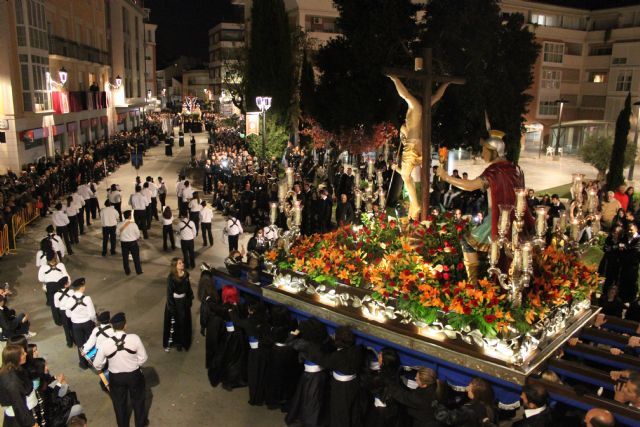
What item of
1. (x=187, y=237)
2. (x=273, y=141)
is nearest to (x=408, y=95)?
(x=187, y=237)

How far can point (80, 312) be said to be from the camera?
7887 mm

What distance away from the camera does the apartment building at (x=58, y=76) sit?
21.6 metres

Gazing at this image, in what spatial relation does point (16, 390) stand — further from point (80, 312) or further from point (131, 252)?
point (131, 252)

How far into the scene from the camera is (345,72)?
2192 cm

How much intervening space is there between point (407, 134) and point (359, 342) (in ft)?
12.4

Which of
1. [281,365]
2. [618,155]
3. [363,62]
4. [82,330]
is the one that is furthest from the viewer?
[618,155]

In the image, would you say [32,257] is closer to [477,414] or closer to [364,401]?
[364,401]

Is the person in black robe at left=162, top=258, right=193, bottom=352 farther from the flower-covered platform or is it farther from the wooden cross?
the wooden cross

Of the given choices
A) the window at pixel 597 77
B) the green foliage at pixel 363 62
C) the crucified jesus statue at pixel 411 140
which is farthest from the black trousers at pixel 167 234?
the window at pixel 597 77

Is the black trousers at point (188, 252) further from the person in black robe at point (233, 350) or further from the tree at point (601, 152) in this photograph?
the tree at point (601, 152)

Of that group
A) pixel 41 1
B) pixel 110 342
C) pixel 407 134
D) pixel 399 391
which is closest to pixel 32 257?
pixel 110 342

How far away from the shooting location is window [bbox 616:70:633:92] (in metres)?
40.6

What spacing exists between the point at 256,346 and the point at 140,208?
9.55 meters

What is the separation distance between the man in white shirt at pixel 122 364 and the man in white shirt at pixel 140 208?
9.46 m
